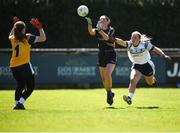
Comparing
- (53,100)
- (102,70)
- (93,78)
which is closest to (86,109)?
(102,70)

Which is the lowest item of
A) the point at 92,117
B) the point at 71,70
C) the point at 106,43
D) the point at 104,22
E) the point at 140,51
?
the point at 71,70

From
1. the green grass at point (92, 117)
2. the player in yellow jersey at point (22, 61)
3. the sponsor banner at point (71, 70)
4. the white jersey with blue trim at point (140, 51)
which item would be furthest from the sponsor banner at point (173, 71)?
the player in yellow jersey at point (22, 61)

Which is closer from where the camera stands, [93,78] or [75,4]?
[93,78]

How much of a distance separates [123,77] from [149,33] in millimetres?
11080

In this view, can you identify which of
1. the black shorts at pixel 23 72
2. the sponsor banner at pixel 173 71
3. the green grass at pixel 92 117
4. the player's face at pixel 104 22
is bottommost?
the sponsor banner at pixel 173 71

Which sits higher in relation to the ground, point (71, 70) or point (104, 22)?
point (104, 22)

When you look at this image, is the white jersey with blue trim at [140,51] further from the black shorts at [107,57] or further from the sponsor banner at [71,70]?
the sponsor banner at [71,70]

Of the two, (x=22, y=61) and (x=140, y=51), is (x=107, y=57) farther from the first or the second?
(x=22, y=61)

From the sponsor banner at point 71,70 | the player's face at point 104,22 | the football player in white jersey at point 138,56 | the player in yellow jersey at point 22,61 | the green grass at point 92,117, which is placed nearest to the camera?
the green grass at point 92,117

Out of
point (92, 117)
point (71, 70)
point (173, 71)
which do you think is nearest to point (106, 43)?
point (92, 117)

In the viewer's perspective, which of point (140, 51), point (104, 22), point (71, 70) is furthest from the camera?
point (71, 70)

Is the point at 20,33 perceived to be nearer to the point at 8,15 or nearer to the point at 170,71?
the point at 170,71

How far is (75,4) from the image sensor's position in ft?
129

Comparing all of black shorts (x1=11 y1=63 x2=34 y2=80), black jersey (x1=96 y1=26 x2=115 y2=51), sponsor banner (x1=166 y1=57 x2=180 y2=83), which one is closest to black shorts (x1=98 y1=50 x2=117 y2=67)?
black jersey (x1=96 y1=26 x2=115 y2=51)
